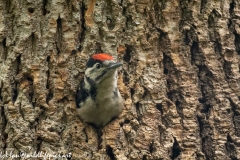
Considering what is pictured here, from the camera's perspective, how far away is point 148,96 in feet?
15.5

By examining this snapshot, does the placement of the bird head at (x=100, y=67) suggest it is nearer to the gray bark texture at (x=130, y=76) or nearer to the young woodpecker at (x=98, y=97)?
the young woodpecker at (x=98, y=97)

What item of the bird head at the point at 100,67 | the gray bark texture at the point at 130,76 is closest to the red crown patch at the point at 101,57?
the bird head at the point at 100,67

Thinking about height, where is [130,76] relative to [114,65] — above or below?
below

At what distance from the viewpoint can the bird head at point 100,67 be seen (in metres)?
4.47

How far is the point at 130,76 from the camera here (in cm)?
473

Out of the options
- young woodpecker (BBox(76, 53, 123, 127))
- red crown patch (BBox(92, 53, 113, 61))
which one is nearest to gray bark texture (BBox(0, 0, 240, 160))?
young woodpecker (BBox(76, 53, 123, 127))

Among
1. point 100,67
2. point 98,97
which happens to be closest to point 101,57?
point 100,67

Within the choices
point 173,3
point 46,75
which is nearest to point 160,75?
point 173,3

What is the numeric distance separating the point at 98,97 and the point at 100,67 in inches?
10.3

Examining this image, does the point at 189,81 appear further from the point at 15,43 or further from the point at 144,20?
the point at 15,43

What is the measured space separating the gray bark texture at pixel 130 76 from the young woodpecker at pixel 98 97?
6cm

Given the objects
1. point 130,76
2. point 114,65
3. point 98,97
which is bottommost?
point 98,97

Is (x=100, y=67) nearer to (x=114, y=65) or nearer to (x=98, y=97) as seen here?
(x=114, y=65)

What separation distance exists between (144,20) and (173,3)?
0.28 meters
